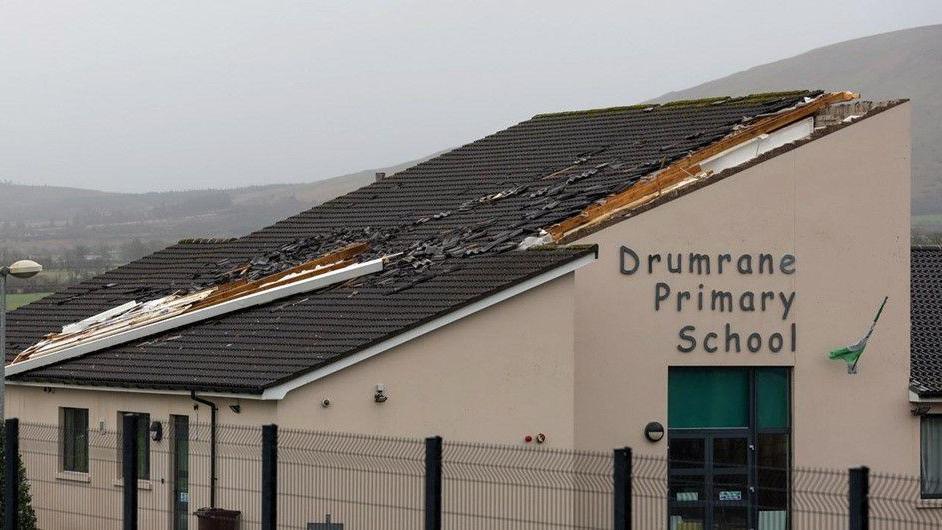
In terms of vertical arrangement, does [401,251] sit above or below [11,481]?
above

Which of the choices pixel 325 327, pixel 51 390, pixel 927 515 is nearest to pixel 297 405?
pixel 325 327

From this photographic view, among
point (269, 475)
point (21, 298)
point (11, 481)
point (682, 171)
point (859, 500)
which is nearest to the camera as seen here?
point (859, 500)

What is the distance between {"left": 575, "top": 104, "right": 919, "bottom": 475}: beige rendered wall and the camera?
2698 cm

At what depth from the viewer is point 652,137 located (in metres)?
32.7

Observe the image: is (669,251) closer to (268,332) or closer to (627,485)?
(268,332)

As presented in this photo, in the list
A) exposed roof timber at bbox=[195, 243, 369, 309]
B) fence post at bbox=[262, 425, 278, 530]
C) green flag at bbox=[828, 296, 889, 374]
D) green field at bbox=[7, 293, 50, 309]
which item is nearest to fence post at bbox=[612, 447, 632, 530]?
fence post at bbox=[262, 425, 278, 530]

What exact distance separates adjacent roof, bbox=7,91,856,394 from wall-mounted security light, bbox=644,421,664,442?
372 cm

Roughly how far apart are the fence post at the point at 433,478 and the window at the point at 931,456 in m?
16.6

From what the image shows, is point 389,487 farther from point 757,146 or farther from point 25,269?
point 757,146

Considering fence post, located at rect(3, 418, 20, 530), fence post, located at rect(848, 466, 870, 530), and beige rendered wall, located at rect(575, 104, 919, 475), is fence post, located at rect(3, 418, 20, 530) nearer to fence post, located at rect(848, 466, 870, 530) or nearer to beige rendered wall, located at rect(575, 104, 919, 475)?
fence post, located at rect(848, 466, 870, 530)

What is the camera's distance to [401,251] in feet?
96.1

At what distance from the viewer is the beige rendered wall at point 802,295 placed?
2698 cm

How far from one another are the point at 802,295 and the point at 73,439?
40.5 ft

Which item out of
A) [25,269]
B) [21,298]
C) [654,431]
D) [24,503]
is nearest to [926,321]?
[654,431]
